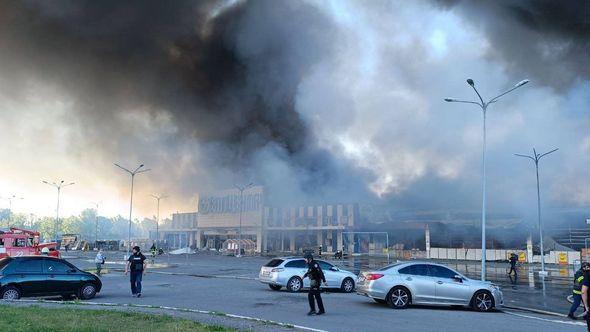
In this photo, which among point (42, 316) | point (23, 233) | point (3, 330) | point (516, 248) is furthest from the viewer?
point (516, 248)

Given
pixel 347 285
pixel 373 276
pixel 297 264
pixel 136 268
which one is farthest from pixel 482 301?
pixel 136 268

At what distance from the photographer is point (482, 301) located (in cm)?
1361

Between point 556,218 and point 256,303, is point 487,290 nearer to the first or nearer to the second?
point 256,303

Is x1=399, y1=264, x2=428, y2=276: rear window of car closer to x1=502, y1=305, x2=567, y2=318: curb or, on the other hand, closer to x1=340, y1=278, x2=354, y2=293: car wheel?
x1=502, y1=305, x2=567, y2=318: curb

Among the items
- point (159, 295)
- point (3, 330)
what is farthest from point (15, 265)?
point (3, 330)

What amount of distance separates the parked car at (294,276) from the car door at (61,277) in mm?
6576

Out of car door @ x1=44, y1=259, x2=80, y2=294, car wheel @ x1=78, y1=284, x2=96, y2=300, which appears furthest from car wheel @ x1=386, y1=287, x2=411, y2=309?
car door @ x1=44, y1=259, x2=80, y2=294

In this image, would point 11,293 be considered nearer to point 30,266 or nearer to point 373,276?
point 30,266

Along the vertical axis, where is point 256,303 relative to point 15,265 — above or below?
below

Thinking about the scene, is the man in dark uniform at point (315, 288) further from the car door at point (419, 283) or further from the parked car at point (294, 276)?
the parked car at point (294, 276)

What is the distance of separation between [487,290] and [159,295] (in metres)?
10.0

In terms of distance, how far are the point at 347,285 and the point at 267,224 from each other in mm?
61496

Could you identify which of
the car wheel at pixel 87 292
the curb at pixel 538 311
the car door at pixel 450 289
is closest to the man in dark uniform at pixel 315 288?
the car door at pixel 450 289

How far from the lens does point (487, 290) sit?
44.9ft
